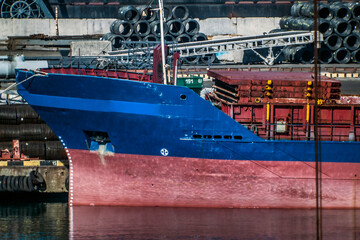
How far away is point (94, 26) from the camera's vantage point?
172 feet

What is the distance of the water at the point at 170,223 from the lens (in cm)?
2480

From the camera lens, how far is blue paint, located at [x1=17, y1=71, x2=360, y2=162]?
88.4ft

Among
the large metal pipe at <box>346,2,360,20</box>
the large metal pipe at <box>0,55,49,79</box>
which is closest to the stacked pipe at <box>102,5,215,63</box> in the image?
the large metal pipe at <box>0,55,49,79</box>

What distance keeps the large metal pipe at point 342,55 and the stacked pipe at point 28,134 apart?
77.8ft

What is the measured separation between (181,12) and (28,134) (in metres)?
23.3

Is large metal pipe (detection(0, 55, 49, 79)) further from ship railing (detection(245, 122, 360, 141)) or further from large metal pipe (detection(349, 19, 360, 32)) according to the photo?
large metal pipe (detection(349, 19, 360, 32))

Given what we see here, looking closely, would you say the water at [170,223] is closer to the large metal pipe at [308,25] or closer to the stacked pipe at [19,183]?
the stacked pipe at [19,183]

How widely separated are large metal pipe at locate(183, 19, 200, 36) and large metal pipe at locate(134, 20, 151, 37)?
2.76m

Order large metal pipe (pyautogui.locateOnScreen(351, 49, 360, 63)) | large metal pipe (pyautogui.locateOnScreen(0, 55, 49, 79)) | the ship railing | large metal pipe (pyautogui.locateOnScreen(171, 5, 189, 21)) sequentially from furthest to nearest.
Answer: large metal pipe (pyautogui.locateOnScreen(171, 5, 189, 21)) < large metal pipe (pyautogui.locateOnScreen(351, 49, 360, 63)) < large metal pipe (pyautogui.locateOnScreen(0, 55, 49, 79)) < the ship railing

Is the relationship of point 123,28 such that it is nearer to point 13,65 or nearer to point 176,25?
point 176,25

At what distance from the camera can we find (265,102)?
93.6 feet

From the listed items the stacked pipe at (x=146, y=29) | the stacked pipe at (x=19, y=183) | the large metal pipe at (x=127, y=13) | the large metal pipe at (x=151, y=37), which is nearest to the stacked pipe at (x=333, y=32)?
the stacked pipe at (x=146, y=29)

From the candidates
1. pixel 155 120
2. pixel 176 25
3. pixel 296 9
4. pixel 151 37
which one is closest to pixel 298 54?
pixel 296 9

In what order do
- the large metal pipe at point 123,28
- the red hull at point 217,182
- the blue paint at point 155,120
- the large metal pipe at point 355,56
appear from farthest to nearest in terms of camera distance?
the large metal pipe at point 123,28 < the large metal pipe at point 355,56 < the red hull at point 217,182 < the blue paint at point 155,120
